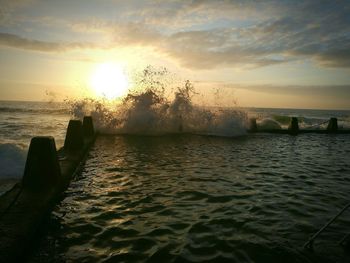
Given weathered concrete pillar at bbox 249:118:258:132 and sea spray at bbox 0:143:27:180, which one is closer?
sea spray at bbox 0:143:27:180

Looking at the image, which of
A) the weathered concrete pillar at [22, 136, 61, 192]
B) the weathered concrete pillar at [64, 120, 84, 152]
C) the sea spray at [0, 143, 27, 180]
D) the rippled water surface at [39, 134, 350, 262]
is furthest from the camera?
the weathered concrete pillar at [64, 120, 84, 152]

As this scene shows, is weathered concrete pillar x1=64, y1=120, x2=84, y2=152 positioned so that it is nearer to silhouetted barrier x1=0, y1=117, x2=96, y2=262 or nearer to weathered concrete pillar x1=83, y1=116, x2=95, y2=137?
silhouetted barrier x1=0, y1=117, x2=96, y2=262

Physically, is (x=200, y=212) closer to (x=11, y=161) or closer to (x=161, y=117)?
(x=11, y=161)

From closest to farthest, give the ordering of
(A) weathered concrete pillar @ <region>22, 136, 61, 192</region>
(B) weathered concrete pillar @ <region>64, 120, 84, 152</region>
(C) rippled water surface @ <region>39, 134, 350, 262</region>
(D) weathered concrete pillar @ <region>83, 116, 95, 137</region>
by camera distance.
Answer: (C) rippled water surface @ <region>39, 134, 350, 262</region> → (A) weathered concrete pillar @ <region>22, 136, 61, 192</region> → (B) weathered concrete pillar @ <region>64, 120, 84, 152</region> → (D) weathered concrete pillar @ <region>83, 116, 95, 137</region>

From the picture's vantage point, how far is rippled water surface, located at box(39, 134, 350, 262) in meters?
4.29

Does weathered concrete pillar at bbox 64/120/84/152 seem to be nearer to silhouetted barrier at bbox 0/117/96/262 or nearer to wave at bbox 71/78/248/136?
silhouetted barrier at bbox 0/117/96/262

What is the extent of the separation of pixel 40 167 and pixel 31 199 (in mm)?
965

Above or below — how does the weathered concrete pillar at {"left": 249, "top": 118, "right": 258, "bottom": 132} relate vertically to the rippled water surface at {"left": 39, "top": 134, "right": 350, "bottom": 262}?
above

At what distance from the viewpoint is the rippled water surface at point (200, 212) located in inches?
169

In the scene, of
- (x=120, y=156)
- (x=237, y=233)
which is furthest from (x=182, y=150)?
(x=237, y=233)

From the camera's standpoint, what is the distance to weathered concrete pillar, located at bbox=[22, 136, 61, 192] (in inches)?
236

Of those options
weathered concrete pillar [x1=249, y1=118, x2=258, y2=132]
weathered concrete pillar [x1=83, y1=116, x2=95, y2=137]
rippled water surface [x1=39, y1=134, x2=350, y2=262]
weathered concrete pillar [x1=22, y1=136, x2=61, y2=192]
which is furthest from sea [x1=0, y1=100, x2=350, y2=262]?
weathered concrete pillar [x1=249, y1=118, x2=258, y2=132]

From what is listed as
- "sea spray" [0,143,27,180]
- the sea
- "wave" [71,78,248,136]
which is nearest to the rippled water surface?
the sea

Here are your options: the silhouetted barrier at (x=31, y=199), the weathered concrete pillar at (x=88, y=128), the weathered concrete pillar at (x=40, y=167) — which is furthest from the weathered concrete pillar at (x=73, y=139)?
the weathered concrete pillar at (x=40, y=167)
